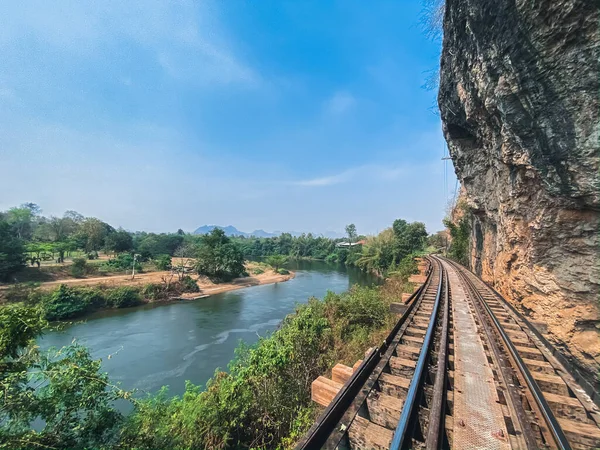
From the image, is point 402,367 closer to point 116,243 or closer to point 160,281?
point 160,281

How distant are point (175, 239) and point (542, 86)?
257ft

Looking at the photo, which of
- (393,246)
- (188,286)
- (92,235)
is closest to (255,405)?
(188,286)

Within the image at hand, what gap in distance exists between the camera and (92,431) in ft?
Result: 11.8

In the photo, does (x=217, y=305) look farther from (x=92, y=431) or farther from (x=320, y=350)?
(x=92, y=431)

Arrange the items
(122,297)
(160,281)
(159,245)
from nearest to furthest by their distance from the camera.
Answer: (122,297), (160,281), (159,245)

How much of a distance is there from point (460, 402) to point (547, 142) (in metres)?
5.25

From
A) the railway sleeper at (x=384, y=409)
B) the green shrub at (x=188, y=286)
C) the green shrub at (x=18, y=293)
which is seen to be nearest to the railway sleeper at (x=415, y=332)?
the railway sleeper at (x=384, y=409)

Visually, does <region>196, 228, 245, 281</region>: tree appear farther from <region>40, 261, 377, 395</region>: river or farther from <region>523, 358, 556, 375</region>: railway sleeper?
<region>523, 358, 556, 375</region>: railway sleeper

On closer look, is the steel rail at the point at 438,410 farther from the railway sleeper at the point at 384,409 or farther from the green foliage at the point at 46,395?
the green foliage at the point at 46,395

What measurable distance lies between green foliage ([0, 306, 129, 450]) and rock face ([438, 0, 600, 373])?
28.5ft

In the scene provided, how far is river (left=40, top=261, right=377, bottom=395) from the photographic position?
1024 cm

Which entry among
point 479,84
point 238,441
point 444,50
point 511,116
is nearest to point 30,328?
point 238,441

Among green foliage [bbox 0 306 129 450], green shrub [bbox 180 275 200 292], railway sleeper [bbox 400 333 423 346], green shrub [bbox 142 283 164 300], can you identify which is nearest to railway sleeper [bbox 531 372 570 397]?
railway sleeper [bbox 400 333 423 346]

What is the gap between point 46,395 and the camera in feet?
11.1
